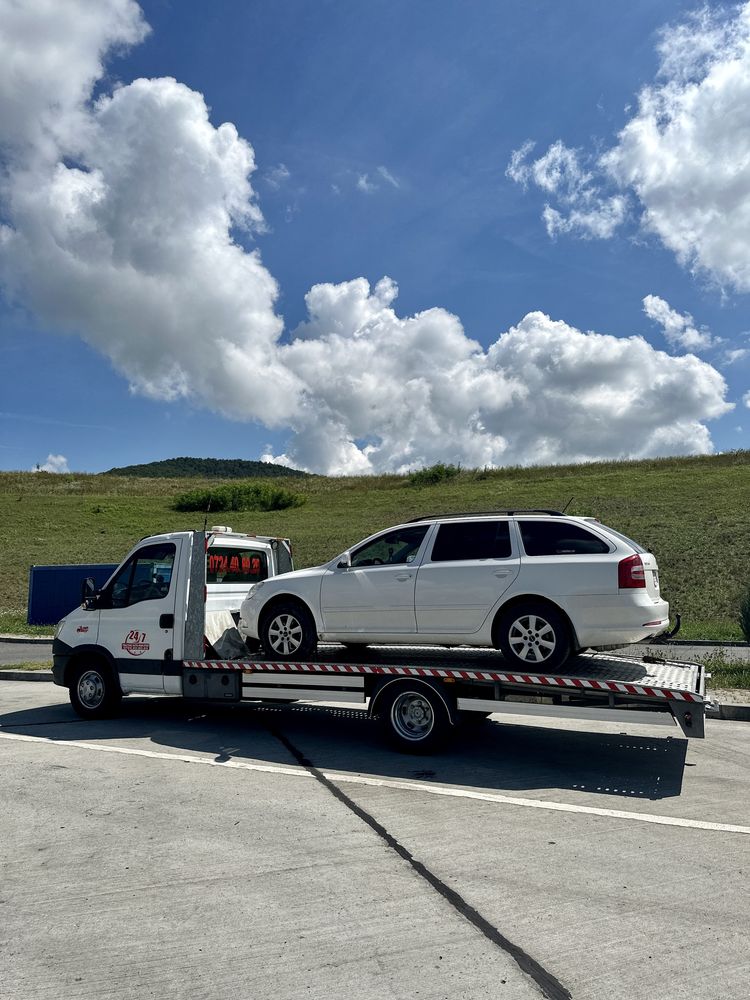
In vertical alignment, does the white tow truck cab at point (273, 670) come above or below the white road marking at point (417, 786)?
above

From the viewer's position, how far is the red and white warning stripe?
6414 mm

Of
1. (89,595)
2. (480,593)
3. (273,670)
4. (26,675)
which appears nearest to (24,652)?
(26,675)

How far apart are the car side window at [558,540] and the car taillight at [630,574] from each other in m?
0.24

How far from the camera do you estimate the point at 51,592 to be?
74.8ft

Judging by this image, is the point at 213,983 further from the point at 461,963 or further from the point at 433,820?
the point at 433,820

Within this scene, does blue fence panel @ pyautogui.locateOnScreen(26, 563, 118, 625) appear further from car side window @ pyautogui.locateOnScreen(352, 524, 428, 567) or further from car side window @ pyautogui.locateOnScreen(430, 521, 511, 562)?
car side window @ pyautogui.locateOnScreen(430, 521, 511, 562)

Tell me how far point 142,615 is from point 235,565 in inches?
48.7

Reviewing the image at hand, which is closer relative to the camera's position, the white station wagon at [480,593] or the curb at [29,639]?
the white station wagon at [480,593]

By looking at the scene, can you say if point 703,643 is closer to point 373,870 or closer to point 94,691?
point 94,691

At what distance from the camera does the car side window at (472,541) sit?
7.54 metres

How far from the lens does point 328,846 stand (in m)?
5.05

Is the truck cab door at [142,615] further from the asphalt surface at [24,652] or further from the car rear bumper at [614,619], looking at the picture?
the asphalt surface at [24,652]

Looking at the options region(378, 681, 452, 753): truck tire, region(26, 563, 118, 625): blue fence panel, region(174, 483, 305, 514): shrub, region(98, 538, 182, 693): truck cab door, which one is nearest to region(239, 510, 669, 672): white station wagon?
region(378, 681, 452, 753): truck tire

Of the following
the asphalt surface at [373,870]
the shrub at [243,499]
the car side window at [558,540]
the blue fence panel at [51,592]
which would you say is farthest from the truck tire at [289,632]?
the shrub at [243,499]
